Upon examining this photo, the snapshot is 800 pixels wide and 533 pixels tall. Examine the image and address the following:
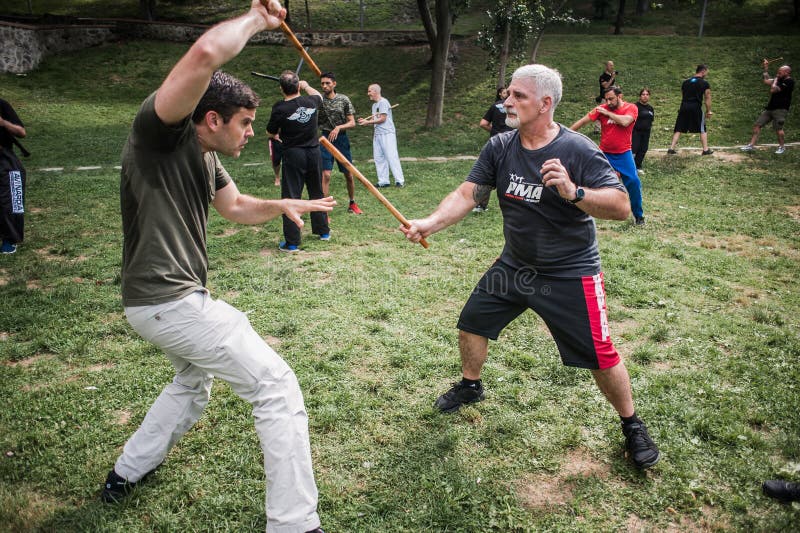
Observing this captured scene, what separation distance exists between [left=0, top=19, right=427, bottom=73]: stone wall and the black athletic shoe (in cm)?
2839

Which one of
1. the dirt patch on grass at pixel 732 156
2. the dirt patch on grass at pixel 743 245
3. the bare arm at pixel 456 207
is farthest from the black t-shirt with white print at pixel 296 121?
the dirt patch on grass at pixel 732 156

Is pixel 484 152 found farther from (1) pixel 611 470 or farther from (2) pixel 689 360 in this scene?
(2) pixel 689 360

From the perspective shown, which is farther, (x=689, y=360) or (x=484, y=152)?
(x=689, y=360)

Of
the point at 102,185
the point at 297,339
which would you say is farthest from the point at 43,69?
the point at 297,339

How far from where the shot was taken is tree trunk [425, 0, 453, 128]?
18.0 m

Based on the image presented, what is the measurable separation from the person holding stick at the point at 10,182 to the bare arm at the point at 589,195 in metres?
6.99

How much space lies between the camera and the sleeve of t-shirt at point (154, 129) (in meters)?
2.29

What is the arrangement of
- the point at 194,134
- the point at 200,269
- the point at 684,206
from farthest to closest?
1. the point at 684,206
2. the point at 200,269
3. the point at 194,134

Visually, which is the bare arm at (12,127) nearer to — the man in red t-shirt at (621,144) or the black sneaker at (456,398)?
the black sneaker at (456,398)

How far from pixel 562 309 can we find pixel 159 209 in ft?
8.03

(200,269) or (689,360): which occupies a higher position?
(200,269)

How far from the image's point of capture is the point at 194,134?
2594 millimetres

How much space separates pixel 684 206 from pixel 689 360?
609 centimetres

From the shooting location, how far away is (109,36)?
29016 millimetres
